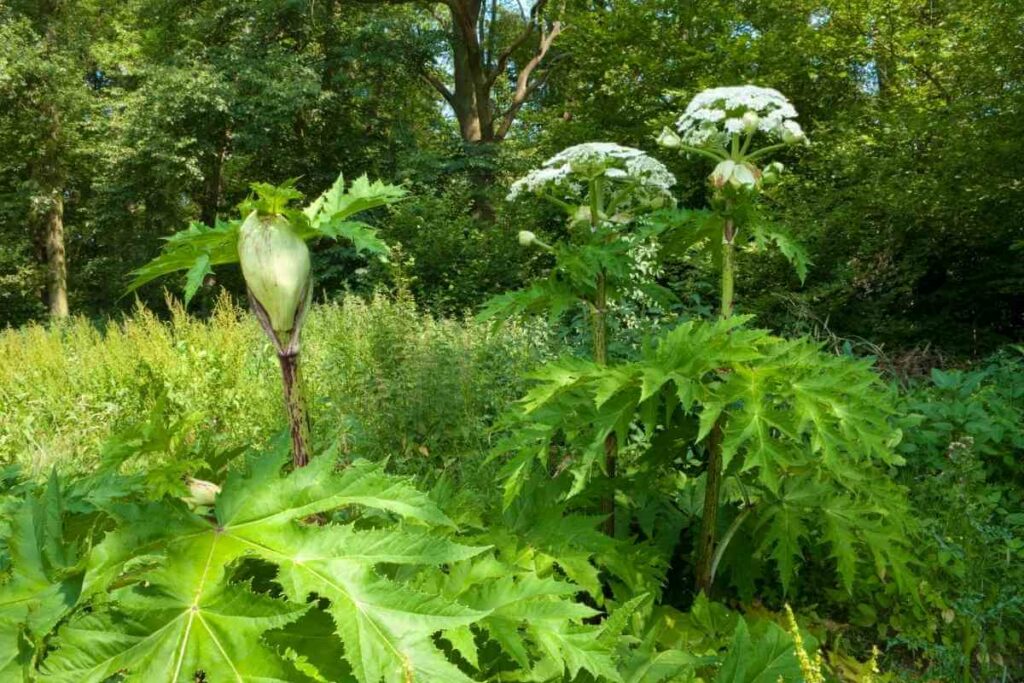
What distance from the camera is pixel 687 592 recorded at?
224 cm

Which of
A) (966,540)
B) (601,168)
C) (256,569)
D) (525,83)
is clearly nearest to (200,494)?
(256,569)

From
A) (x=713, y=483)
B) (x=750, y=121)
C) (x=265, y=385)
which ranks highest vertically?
(x=750, y=121)

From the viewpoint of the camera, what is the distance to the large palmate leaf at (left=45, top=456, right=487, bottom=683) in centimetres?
82

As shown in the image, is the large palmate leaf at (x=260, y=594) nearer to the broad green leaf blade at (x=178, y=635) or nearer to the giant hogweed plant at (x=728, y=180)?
the broad green leaf blade at (x=178, y=635)

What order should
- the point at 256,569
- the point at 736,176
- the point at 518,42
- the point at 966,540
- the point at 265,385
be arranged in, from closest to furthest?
1. the point at 256,569
2. the point at 736,176
3. the point at 966,540
4. the point at 265,385
5. the point at 518,42

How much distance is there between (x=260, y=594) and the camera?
851mm

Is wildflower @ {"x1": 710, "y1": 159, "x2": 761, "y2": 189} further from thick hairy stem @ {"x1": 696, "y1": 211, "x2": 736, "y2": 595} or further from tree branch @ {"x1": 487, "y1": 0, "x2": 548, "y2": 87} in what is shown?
tree branch @ {"x1": 487, "y1": 0, "x2": 548, "y2": 87}

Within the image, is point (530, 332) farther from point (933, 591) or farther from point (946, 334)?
point (946, 334)

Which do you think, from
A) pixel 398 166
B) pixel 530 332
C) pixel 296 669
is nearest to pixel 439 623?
pixel 296 669

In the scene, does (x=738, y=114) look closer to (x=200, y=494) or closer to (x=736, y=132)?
(x=736, y=132)

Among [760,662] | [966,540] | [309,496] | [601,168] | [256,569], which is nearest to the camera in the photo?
[309,496]

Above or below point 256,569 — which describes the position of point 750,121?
above

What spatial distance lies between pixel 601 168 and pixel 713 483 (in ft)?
3.30

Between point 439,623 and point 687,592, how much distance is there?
160cm
